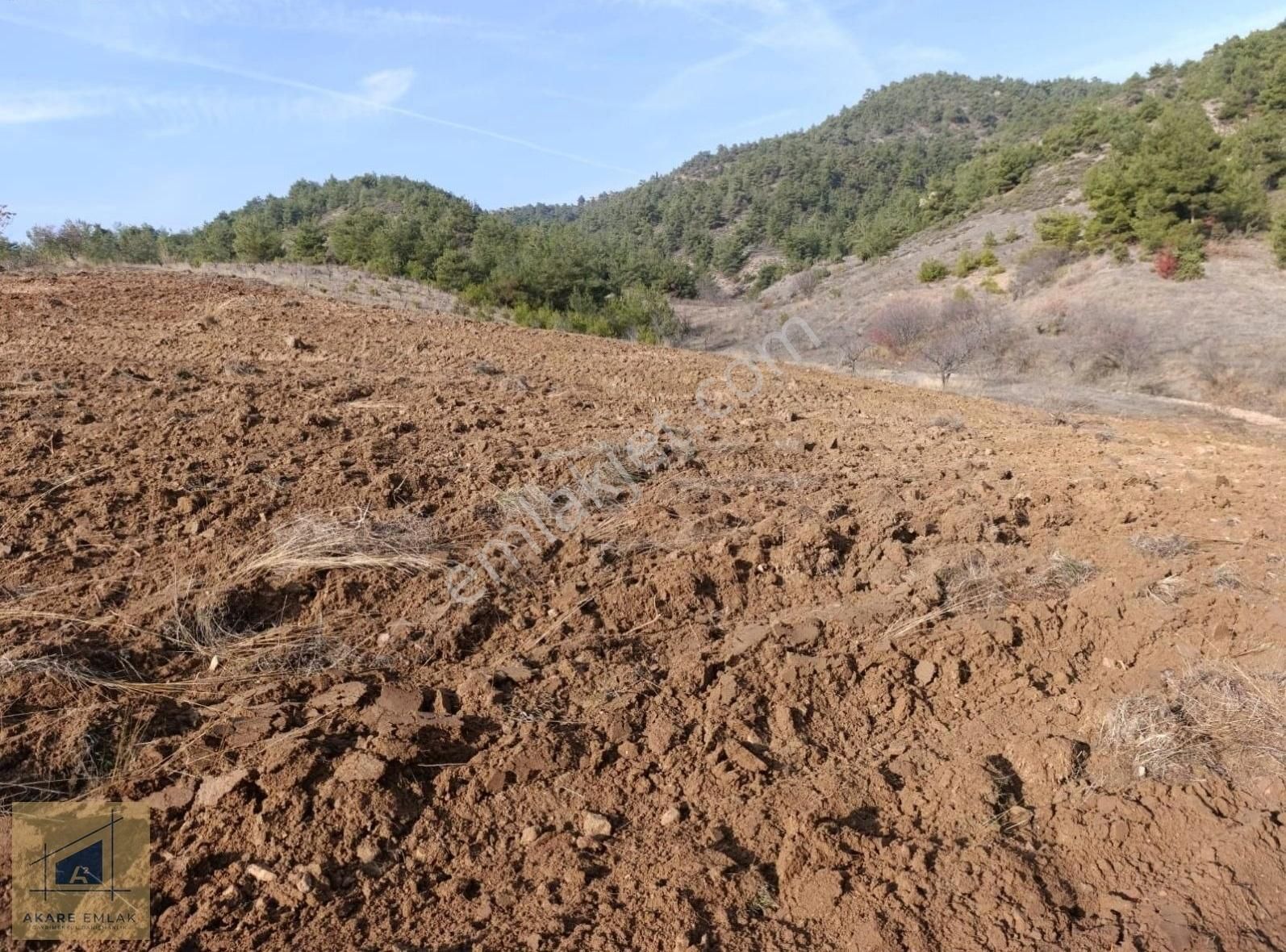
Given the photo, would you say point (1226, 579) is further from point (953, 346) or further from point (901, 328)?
point (901, 328)

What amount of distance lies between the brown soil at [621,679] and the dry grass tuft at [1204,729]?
6 cm

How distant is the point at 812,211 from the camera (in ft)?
210

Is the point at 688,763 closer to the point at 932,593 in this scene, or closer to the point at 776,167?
the point at 932,593

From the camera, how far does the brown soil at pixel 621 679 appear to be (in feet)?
6.41

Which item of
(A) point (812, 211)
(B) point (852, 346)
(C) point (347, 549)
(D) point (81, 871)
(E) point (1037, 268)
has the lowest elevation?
(B) point (852, 346)

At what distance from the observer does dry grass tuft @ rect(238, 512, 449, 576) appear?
10.8ft

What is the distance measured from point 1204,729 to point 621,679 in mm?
2015

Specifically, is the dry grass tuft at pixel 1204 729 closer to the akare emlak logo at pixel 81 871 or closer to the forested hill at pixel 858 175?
the akare emlak logo at pixel 81 871

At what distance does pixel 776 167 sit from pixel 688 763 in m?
81.4

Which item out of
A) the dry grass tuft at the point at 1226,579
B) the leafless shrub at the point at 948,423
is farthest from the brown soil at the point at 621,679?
the leafless shrub at the point at 948,423

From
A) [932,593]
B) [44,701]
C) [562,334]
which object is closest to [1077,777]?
[932,593]

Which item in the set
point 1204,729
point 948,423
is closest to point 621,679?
point 1204,729

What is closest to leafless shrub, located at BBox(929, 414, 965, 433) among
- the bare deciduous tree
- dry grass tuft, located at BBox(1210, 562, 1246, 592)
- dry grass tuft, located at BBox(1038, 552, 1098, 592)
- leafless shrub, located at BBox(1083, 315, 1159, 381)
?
dry grass tuft, located at BBox(1038, 552, 1098, 592)

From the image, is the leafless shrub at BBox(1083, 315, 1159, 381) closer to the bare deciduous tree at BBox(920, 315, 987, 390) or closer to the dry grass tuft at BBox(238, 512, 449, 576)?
the bare deciduous tree at BBox(920, 315, 987, 390)
